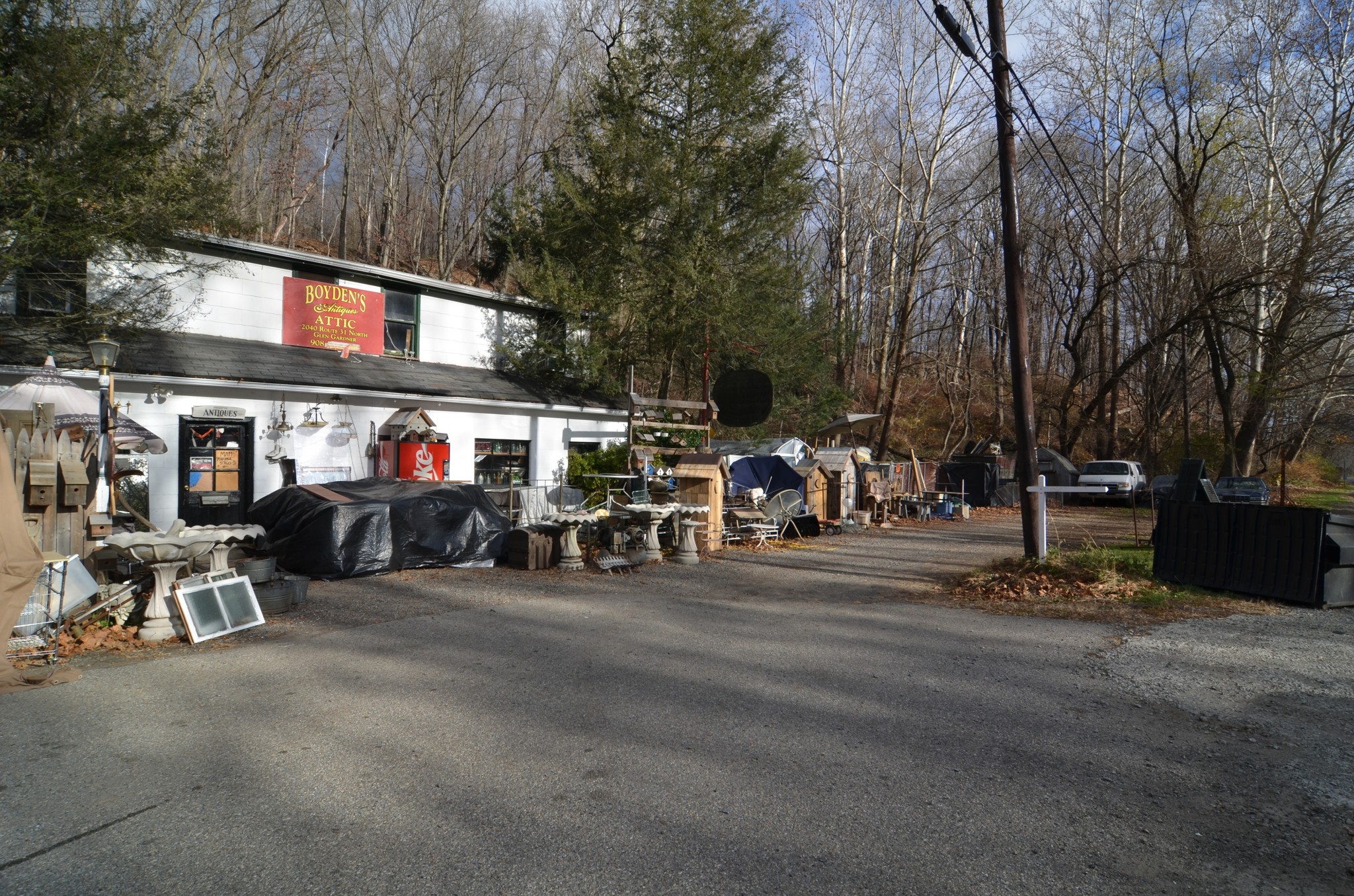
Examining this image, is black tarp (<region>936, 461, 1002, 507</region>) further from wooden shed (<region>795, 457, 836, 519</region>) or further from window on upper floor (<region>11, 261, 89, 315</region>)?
window on upper floor (<region>11, 261, 89, 315</region>)

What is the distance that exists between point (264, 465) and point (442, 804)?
1124 cm

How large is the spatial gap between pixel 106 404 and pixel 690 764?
29.2 feet

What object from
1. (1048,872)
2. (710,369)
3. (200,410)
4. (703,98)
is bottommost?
(1048,872)

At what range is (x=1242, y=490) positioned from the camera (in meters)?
24.5

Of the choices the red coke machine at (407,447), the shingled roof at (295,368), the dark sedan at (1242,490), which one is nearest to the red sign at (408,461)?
the red coke machine at (407,447)

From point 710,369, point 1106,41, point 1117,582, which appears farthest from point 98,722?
point 1106,41

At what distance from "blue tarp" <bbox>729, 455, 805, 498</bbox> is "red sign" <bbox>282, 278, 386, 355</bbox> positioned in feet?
28.7

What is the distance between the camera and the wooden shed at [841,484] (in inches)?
842

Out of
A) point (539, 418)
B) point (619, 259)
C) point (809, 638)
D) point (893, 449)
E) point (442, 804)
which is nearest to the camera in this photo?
point (442, 804)

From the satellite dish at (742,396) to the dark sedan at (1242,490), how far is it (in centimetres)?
1419

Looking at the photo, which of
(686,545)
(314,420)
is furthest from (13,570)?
(686,545)

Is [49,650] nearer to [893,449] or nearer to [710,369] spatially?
[710,369]

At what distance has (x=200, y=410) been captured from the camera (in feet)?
42.3

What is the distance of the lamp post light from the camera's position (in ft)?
31.4
